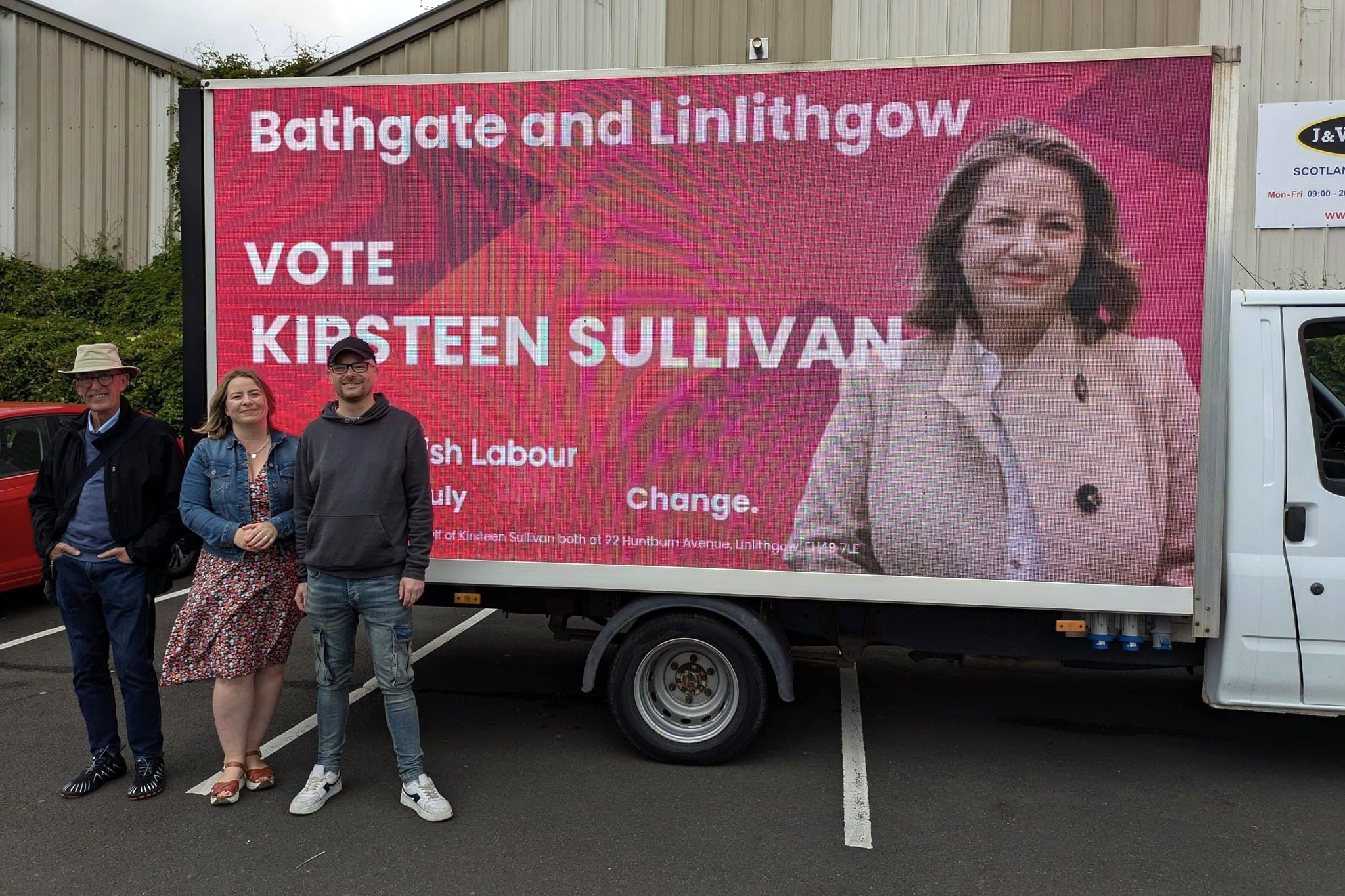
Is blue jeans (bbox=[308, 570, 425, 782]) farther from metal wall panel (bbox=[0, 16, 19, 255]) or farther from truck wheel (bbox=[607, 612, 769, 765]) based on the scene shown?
metal wall panel (bbox=[0, 16, 19, 255])

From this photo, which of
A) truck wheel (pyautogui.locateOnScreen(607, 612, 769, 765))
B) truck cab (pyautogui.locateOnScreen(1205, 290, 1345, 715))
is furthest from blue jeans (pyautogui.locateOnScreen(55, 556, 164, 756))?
truck cab (pyautogui.locateOnScreen(1205, 290, 1345, 715))

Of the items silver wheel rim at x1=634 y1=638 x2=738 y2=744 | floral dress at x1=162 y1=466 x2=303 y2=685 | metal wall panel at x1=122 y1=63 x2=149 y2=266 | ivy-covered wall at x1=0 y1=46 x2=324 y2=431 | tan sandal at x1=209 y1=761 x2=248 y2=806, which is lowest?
tan sandal at x1=209 y1=761 x2=248 y2=806

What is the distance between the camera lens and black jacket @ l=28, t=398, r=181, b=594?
4.02 meters

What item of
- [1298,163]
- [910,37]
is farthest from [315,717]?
[1298,163]

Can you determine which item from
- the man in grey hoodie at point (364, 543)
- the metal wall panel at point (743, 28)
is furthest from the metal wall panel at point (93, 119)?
the man in grey hoodie at point (364, 543)

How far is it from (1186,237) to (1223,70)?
2.12 feet

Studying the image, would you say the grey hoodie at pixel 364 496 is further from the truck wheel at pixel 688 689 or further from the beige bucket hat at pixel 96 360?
the truck wheel at pixel 688 689

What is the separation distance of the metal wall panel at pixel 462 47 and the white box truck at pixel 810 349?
7.74m

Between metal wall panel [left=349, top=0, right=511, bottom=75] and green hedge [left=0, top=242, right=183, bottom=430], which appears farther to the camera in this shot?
metal wall panel [left=349, top=0, right=511, bottom=75]

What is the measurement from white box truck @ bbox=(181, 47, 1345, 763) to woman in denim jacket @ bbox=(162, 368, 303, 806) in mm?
442

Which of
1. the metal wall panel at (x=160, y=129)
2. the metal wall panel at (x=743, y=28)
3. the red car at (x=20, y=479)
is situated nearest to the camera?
the red car at (x=20, y=479)

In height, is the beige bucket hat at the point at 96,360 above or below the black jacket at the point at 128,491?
above

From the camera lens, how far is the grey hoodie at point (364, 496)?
3787 millimetres

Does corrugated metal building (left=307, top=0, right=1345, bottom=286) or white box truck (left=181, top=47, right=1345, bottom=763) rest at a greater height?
corrugated metal building (left=307, top=0, right=1345, bottom=286)
